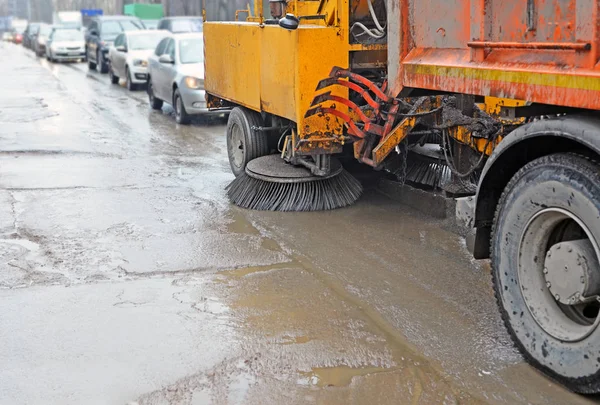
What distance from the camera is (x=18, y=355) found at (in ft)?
14.5

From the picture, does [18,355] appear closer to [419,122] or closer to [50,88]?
[419,122]

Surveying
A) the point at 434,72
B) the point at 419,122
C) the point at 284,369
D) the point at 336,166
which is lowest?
the point at 284,369

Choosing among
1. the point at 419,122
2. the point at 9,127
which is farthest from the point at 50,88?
the point at 419,122

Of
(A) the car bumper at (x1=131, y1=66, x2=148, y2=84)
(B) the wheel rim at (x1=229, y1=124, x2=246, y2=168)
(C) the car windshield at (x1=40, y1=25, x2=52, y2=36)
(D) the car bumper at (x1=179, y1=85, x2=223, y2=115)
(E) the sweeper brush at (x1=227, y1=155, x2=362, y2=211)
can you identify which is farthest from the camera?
(C) the car windshield at (x1=40, y1=25, x2=52, y2=36)

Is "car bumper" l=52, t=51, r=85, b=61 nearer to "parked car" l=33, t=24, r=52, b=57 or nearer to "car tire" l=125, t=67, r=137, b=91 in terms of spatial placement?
Result: "parked car" l=33, t=24, r=52, b=57

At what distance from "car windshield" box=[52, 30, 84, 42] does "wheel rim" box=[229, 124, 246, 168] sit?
93.0 feet

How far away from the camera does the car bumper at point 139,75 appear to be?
2019 cm

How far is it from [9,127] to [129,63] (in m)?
6.68

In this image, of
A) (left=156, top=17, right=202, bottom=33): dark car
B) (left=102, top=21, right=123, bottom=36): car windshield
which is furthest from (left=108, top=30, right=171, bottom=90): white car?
(left=102, top=21, right=123, bottom=36): car windshield

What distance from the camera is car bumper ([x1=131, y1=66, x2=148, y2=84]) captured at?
20188 millimetres

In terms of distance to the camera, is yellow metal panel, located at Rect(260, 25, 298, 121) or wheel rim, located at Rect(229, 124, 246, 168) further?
wheel rim, located at Rect(229, 124, 246, 168)

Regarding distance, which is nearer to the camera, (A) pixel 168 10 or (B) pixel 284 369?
(B) pixel 284 369

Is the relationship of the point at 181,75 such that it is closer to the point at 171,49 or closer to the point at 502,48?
the point at 171,49

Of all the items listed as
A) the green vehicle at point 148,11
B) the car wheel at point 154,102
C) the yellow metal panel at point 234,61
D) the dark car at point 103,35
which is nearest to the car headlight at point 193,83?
the car wheel at point 154,102
